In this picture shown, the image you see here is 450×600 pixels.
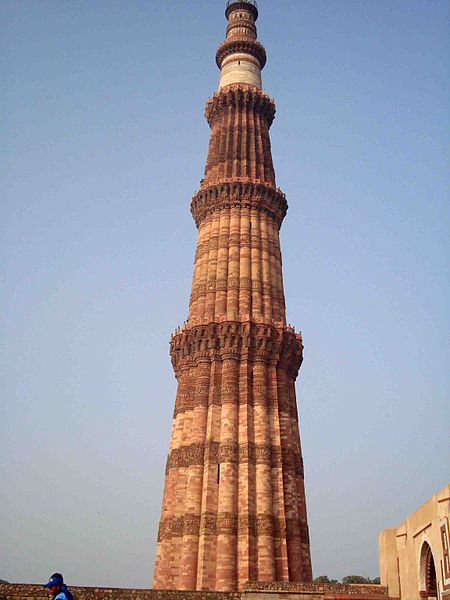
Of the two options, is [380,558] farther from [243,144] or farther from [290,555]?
[243,144]

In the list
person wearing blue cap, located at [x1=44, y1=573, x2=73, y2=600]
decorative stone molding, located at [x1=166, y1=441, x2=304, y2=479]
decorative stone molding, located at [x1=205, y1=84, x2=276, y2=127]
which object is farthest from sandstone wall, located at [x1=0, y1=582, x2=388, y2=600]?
decorative stone molding, located at [x1=205, y1=84, x2=276, y2=127]

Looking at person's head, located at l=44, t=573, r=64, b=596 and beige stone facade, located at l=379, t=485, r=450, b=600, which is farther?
beige stone facade, located at l=379, t=485, r=450, b=600

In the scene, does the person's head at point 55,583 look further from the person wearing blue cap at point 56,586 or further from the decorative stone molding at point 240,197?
the decorative stone molding at point 240,197

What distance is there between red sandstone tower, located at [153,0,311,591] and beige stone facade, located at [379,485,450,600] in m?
6.60

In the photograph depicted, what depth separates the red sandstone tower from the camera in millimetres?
24547

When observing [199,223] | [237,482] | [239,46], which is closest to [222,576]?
[237,482]

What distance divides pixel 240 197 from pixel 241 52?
11.7 metres

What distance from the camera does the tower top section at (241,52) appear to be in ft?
127

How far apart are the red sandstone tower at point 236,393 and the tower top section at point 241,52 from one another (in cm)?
152

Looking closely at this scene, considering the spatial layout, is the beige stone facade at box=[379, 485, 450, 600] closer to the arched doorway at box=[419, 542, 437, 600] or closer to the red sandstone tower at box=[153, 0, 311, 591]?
the arched doorway at box=[419, 542, 437, 600]

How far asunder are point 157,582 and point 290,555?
5387 mm

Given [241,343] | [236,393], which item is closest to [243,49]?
[241,343]

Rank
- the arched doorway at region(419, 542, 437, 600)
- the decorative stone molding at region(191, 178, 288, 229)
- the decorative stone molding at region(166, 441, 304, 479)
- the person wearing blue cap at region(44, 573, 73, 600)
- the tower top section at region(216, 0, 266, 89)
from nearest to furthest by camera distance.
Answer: the person wearing blue cap at region(44, 573, 73, 600) → the arched doorway at region(419, 542, 437, 600) → the decorative stone molding at region(166, 441, 304, 479) → the decorative stone molding at region(191, 178, 288, 229) → the tower top section at region(216, 0, 266, 89)

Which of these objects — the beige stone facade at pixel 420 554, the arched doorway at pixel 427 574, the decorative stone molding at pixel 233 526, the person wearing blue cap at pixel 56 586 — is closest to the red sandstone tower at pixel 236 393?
the decorative stone molding at pixel 233 526
